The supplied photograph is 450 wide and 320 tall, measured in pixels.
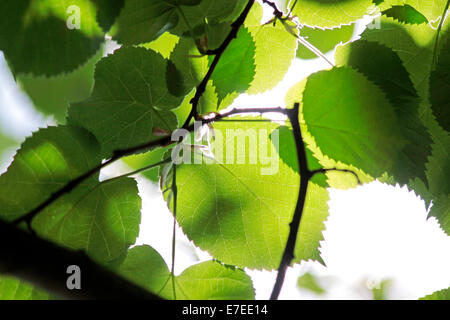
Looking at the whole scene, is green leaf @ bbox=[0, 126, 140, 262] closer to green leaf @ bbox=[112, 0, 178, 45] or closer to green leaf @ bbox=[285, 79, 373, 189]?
green leaf @ bbox=[112, 0, 178, 45]

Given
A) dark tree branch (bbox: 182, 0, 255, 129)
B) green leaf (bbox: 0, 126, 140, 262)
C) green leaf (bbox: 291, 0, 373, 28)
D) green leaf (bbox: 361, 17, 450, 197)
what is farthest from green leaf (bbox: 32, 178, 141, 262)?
green leaf (bbox: 361, 17, 450, 197)

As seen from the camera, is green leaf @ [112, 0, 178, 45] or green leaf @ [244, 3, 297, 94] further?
green leaf @ [244, 3, 297, 94]

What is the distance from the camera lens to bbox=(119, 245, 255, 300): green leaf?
635 millimetres

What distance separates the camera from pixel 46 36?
527 millimetres

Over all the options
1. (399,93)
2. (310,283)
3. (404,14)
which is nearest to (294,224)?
(399,93)

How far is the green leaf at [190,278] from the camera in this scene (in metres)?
0.63

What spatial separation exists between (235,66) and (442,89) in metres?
0.31

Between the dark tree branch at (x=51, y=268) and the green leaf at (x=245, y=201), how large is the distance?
243 mm

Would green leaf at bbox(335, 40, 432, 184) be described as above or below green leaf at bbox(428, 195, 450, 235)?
above

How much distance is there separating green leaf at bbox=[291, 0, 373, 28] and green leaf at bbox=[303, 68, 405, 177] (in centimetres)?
12

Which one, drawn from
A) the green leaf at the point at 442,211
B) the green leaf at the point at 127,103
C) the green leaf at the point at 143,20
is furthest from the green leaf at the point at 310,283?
the green leaf at the point at 143,20
